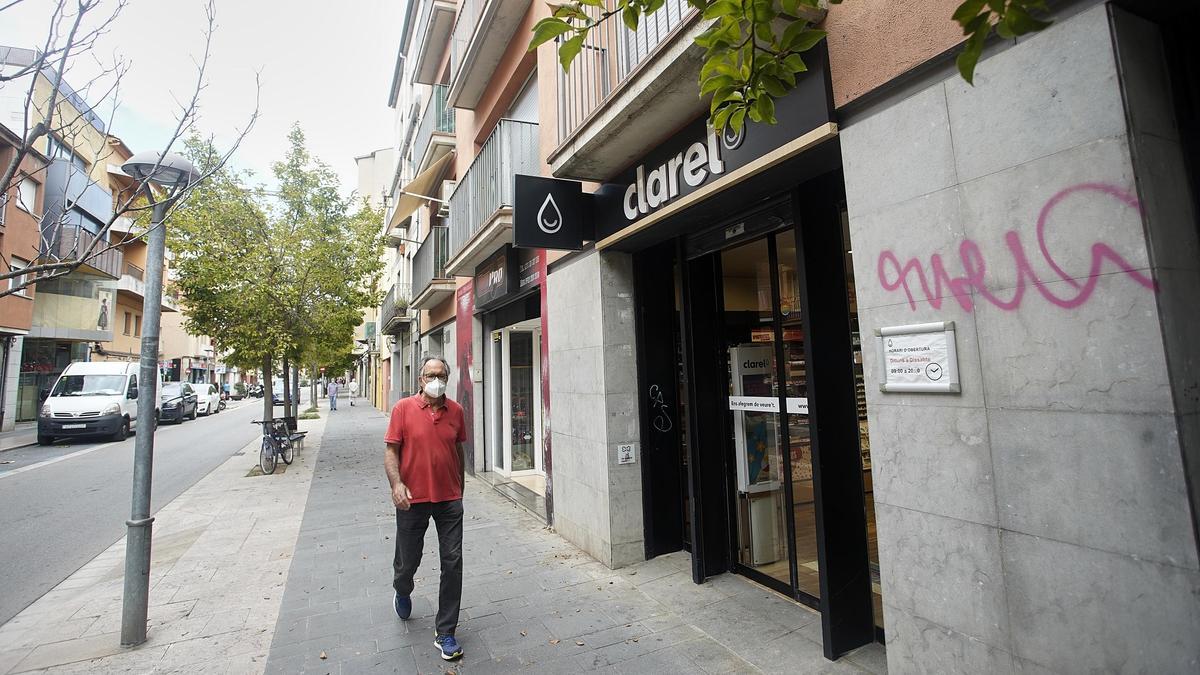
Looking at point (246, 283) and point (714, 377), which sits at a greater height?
point (246, 283)

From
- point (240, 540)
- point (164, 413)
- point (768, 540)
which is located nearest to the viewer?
point (768, 540)

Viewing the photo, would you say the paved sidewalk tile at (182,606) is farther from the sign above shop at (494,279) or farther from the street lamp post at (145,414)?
the sign above shop at (494,279)

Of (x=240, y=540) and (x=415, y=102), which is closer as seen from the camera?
(x=240, y=540)

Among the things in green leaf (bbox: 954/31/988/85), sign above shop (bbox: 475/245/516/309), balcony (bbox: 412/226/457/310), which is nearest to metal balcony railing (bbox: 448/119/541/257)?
sign above shop (bbox: 475/245/516/309)

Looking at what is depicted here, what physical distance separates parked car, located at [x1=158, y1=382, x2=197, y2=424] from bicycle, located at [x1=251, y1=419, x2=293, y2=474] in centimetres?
1499

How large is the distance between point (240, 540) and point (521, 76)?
729cm

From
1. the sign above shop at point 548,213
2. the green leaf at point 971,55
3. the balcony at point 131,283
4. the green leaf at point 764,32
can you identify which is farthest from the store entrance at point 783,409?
the balcony at point 131,283

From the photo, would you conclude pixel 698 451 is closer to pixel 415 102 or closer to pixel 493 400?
pixel 493 400

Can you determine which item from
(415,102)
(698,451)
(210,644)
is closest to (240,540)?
(210,644)

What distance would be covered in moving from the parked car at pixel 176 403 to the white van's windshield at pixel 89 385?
16.4ft

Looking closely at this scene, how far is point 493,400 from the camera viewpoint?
1023 centimetres

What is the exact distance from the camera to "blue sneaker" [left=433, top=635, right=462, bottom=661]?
3457 mm

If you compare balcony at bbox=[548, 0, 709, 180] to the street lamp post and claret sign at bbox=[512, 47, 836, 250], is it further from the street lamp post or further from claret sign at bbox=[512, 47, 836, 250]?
the street lamp post

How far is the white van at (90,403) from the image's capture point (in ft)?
51.0
